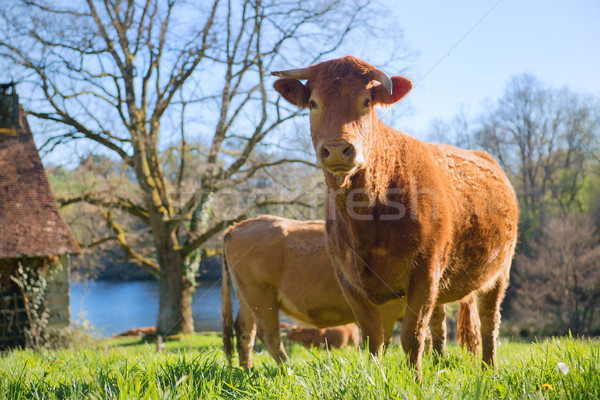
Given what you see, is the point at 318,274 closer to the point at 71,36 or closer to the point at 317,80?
the point at 317,80

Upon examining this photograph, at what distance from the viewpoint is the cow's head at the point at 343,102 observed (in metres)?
2.91

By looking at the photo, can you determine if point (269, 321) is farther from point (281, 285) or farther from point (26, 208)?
point (26, 208)

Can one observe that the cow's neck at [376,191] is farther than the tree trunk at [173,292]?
No

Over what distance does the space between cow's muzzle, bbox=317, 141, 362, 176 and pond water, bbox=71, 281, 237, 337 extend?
20.5m

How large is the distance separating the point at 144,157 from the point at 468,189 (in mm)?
15326

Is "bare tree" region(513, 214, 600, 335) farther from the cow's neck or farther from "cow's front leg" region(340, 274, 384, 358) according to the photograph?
the cow's neck

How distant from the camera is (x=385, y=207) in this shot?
327 centimetres

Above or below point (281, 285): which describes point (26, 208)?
above

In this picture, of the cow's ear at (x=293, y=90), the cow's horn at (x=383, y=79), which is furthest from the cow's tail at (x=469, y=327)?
the cow's ear at (x=293, y=90)

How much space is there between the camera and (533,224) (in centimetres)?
3344

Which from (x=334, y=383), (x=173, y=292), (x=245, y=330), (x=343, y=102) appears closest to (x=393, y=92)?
(x=343, y=102)

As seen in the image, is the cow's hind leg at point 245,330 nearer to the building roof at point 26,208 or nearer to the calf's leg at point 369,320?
the calf's leg at point 369,320

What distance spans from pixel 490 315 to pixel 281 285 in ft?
8.51

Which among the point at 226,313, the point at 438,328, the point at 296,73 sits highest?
the point at 296,73
